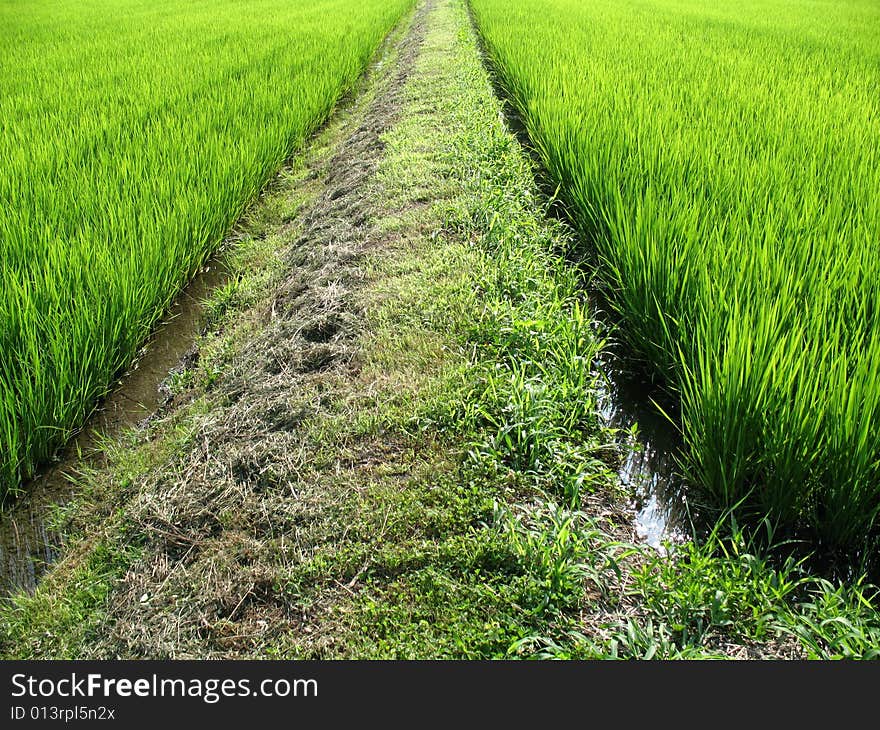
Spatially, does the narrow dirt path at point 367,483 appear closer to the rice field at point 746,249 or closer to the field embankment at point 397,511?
the field embankment at point 397,511

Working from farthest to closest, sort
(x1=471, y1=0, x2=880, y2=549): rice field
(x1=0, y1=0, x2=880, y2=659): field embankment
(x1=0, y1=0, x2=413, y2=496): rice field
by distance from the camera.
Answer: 1. (x1=0, y1=0, x2=413, y2=496): rice field
2. (x1=471, y1=0, x2=880, y2=549): rice field
3. (x1=0, y1=0, x2=880, y2=659): field embankment

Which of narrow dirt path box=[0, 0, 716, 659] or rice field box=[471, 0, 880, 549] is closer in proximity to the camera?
narrow dirt path box=[0, 0, 716, 659]

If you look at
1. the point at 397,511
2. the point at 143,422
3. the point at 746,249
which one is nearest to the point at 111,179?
the point at 143,422

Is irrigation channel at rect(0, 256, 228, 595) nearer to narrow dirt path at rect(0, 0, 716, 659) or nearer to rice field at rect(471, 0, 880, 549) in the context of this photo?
narrow dirt path at rect(0, 0, 716, 659)

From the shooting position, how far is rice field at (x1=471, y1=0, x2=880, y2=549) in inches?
54.5

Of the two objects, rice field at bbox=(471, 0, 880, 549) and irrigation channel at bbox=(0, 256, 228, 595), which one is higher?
rice field at bbox=(471, 0, 880, 549)

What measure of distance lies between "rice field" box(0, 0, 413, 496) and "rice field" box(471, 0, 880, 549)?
71.2 inches

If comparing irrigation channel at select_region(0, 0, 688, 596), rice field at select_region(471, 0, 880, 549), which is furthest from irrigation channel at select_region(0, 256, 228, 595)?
rice field at select_region(471, 0, 880, 549)

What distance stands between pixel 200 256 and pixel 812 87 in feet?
14.2

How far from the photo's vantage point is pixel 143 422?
2.01 meters

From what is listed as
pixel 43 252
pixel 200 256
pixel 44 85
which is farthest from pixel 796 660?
pixel 44 85

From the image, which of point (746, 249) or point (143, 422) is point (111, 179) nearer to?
point (143, 422)

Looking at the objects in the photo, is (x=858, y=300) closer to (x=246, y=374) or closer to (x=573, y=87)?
(x=246, y=374)

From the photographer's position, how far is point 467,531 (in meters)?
1.46
